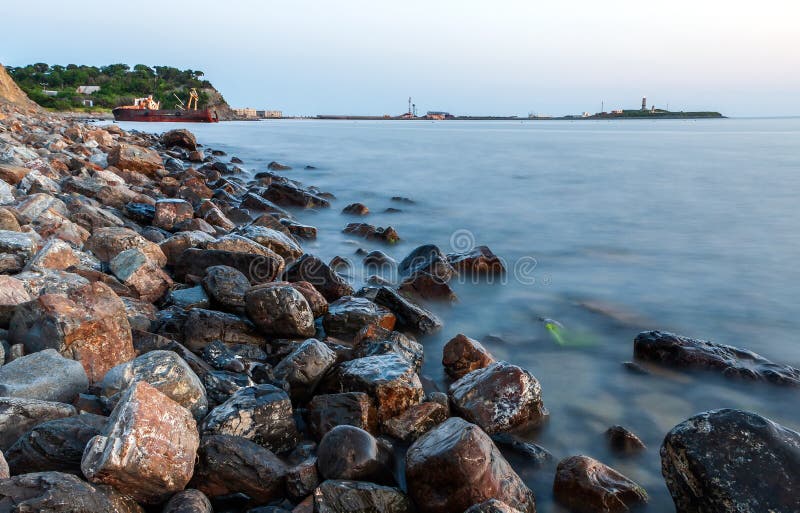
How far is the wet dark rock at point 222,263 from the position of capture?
5141 mm

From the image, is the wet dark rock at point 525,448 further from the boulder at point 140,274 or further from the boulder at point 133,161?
the boulder at point 133,161

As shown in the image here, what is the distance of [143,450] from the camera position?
2.12 meters

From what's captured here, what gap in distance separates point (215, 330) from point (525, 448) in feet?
7.67

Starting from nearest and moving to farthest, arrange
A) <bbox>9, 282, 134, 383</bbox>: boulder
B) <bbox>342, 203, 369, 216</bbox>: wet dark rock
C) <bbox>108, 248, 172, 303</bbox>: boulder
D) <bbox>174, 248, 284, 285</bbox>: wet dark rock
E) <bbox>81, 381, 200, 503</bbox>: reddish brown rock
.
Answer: <bbox>81, 381, 200, 503</bbox>: reddish brown rock → <bbox>9, 282, 134, 383</bbox>: boulder → <bbox>108, 248, 172, 303</bbox>: boulder → <bbox>174, 248, 284, 285</bbox>: wet dark rock → <bbox>342, 203, 369, 216</bbox>: wet dark rock

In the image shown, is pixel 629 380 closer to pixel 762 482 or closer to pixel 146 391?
pixel 762 482

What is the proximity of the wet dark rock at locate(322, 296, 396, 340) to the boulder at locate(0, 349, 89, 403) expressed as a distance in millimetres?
2089

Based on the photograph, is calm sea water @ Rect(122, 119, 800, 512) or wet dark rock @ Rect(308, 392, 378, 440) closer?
wet dark rock @ Rect(308, 392, 378, 440)

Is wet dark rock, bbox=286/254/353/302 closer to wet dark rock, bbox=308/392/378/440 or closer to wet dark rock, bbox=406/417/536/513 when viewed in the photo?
wet dark rock, bbox=308/392/378/440

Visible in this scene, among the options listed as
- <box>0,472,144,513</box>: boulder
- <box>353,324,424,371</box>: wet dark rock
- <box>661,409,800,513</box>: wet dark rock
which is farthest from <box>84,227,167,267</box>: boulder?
<box>661,409,800,513</box>: wet dark rock

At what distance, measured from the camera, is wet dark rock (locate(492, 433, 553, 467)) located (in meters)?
3.21

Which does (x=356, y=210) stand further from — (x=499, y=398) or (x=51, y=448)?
(x=51, y=448)

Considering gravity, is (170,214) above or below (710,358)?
above

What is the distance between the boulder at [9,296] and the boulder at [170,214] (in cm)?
344

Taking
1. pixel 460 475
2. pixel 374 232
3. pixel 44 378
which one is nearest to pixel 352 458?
pixel 460 475
